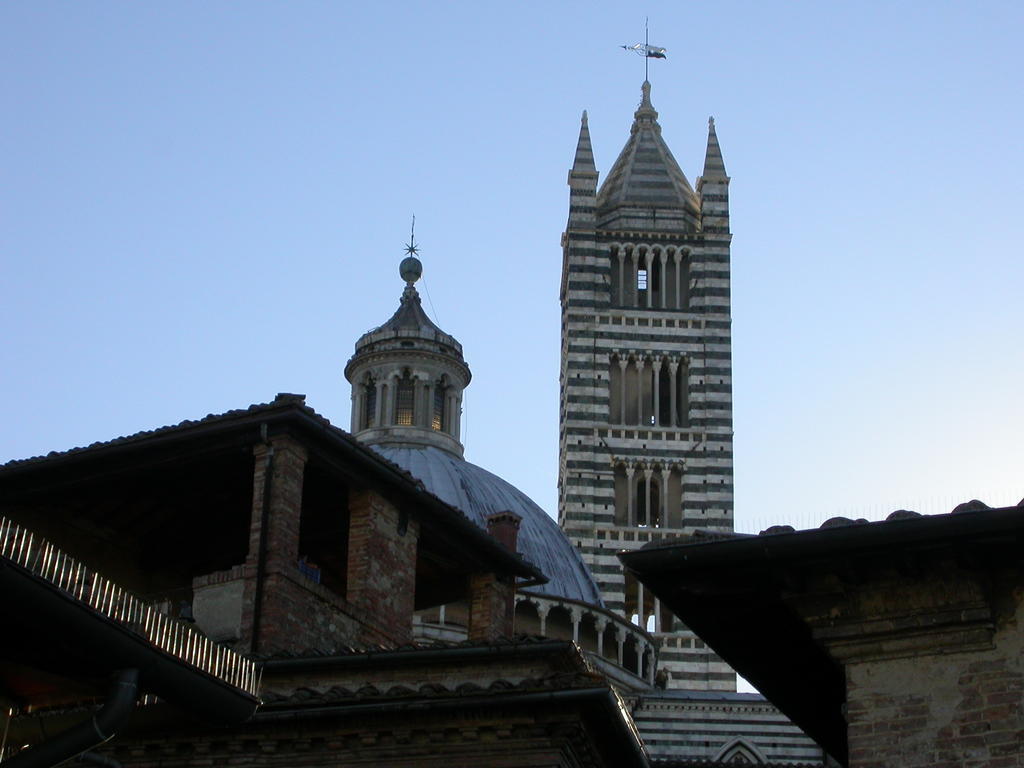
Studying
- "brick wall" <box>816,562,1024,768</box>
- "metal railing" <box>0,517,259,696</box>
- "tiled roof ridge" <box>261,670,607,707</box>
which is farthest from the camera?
"tiled roof ridge" <box>261,670,607,707</box>

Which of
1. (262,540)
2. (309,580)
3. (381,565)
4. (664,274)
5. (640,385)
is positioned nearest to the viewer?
(262,540)

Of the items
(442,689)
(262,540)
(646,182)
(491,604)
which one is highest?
(646,182)

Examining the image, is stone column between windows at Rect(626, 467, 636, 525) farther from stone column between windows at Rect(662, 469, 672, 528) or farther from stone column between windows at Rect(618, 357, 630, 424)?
stone column between windows at Rect(618, 357, 630, 424)

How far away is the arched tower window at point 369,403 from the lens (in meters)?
52.3

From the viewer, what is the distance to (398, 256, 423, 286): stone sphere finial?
188 ft

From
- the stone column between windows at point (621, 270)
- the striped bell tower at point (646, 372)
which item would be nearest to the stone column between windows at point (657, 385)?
the striped bell tower at point (646, 372)

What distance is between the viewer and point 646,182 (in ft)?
226

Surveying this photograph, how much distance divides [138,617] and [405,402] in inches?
1513

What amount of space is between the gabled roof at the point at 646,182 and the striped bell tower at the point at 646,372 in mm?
74

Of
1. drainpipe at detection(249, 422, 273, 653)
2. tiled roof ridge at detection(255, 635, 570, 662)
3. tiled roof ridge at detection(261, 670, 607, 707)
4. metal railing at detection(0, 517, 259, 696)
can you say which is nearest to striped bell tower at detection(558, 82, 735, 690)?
drainpipe at detection(249, 422, 273, 653)

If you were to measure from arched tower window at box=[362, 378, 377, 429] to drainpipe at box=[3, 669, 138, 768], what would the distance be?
40.3 metres

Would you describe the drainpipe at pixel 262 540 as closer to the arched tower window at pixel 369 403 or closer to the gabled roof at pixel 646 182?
the arched tower window at pixel 369 403

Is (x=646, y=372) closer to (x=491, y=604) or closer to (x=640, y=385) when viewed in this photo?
(x=640, y=385)

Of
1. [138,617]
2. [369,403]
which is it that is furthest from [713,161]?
[138,617]
